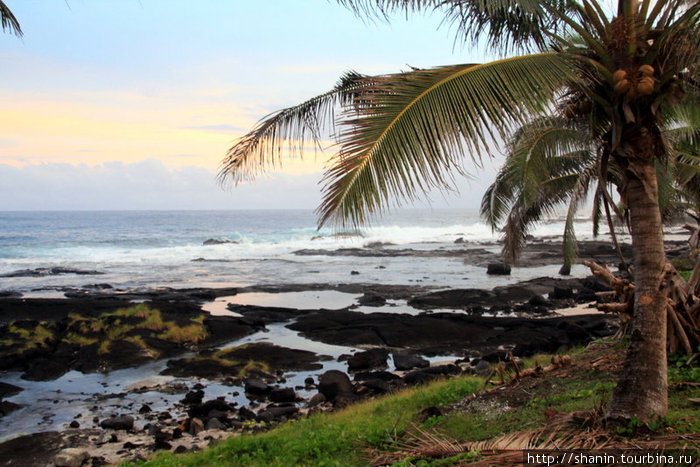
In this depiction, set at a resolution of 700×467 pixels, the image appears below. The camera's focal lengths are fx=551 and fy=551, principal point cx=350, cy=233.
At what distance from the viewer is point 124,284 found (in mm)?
31562

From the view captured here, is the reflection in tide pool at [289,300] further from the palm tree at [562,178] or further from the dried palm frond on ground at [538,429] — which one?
the dried palm frond on ground at [538,429]

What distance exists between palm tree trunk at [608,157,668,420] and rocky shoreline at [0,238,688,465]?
621 cm

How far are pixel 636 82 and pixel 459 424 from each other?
14.4ft

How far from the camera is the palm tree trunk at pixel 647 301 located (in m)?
5.03

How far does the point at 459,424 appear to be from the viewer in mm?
6883

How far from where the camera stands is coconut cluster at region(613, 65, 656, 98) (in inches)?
184

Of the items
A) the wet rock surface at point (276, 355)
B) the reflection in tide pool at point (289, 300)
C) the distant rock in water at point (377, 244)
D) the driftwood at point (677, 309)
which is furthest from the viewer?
the distant rock in water at point (377, 244)

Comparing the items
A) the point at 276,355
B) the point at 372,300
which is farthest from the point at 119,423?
the point at 372,300

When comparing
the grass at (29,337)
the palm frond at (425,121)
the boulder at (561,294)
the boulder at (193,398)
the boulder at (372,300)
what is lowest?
the boulder at (193,398)

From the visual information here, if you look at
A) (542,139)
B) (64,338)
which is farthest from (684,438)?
(64,338)

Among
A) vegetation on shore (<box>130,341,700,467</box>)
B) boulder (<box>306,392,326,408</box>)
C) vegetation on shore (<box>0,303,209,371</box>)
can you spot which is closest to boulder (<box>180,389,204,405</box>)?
boulder (<box>306,392,326,408</box>)

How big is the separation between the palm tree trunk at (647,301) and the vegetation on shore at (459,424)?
179mm

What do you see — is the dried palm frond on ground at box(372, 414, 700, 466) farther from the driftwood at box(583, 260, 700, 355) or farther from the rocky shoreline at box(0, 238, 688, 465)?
the rocky shoreline at box(0, 238, 688, 465)

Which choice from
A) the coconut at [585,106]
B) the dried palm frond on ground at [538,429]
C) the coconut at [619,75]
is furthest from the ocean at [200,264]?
the coconut at [619,75]
